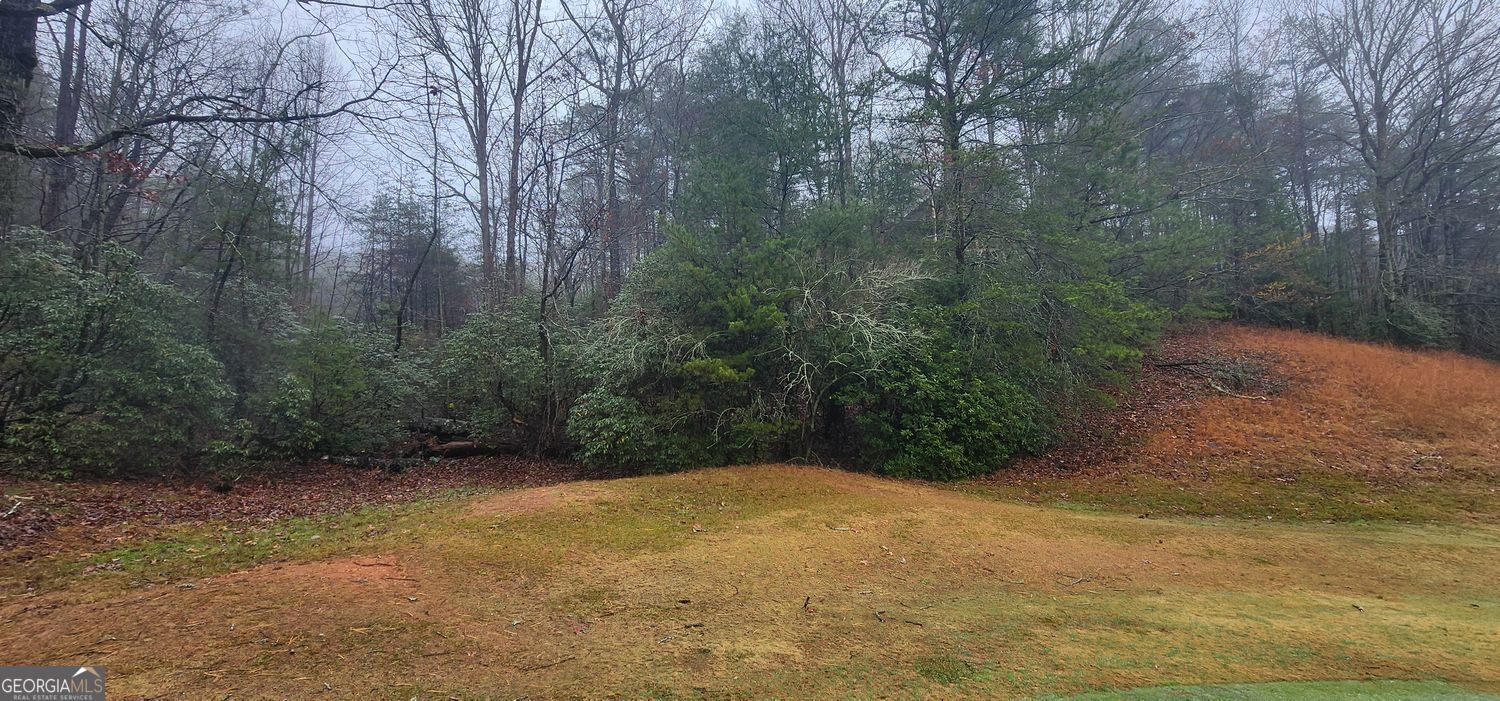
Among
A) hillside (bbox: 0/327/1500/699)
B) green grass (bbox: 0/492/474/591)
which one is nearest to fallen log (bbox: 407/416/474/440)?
hillside (bbox: 0/327/1500/699)

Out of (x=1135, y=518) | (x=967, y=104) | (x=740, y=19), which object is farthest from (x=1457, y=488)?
(x=740, y=19)

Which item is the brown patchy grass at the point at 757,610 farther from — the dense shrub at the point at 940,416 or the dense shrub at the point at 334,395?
the dense shrub at the point at 334,395

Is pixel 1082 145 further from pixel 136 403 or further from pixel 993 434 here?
pixel 136 403

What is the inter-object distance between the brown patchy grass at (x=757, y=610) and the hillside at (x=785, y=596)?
0.02 m

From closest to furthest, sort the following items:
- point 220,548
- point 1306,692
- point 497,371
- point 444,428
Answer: point 1306,692 < point 220,548 < point 497,371 < point 444,428

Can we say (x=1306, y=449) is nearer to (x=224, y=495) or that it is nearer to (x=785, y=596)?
(x=785, y=596)

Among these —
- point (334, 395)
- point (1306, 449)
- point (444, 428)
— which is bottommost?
point (1306, 449)

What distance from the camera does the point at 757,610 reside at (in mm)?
4492

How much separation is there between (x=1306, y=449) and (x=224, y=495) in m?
18.7

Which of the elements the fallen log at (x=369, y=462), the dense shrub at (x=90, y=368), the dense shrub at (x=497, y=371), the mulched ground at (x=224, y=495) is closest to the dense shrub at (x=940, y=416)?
the mulched ground at (x=224, y=495)

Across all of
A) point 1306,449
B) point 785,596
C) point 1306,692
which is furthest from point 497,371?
point 1306,449

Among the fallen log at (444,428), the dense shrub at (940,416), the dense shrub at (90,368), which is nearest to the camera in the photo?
the dense shrub at (90,368)

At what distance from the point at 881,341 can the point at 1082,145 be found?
7.14 m

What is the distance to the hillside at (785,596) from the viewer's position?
333 centimetres
